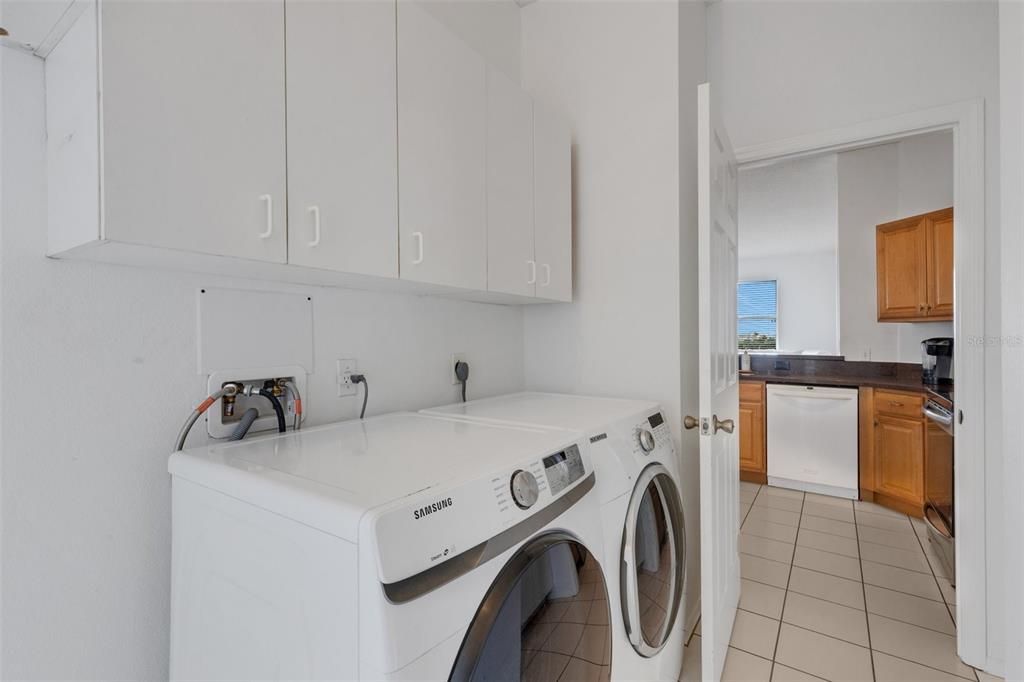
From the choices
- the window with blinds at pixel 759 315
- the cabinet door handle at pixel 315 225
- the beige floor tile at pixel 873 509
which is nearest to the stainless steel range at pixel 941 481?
the beige floor tile at pixel 873 509

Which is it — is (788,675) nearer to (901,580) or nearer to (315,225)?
(901,580)

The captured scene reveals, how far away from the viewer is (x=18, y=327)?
2.90 ft

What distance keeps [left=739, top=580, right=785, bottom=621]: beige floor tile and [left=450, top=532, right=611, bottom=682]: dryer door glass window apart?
4.66ft

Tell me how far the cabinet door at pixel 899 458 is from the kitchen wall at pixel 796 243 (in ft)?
6.51

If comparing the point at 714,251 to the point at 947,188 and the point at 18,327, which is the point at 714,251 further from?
the point at 947,188

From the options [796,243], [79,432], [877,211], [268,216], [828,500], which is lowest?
[828,500]

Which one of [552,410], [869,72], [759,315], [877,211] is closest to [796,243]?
[759,315]

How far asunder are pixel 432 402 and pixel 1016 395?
5.12 ft

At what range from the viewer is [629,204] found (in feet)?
6.36

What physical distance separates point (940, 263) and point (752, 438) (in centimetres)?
182

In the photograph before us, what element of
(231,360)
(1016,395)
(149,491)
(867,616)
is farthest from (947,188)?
(149,491)

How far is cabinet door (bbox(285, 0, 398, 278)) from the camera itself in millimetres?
1005

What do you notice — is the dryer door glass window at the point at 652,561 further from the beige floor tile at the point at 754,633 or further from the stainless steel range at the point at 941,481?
the stainless steel range at the point at 941,481

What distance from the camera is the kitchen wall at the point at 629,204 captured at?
185 cm
